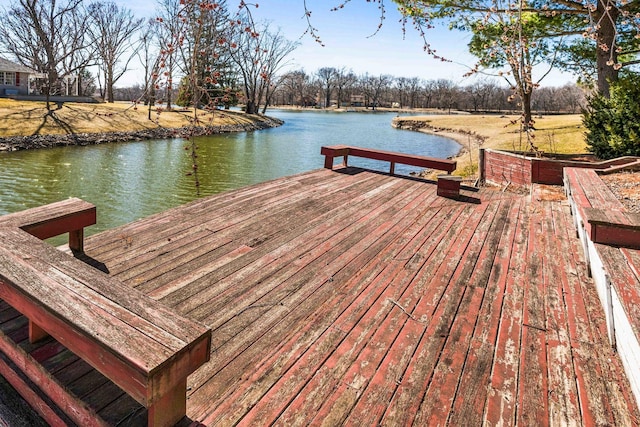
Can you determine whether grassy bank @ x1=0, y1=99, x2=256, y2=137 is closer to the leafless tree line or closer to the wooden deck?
the wooden deck

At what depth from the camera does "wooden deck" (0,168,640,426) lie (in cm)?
215

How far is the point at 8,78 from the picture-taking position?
3375 centimetres

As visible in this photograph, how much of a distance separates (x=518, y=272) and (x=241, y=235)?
299cm

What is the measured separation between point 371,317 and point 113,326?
6.28ft

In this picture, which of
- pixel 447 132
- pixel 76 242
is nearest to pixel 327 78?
pixel 447 132

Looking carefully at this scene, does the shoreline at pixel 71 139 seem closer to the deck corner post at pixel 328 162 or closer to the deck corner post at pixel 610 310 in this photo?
the deck corner post at pixel 328 162

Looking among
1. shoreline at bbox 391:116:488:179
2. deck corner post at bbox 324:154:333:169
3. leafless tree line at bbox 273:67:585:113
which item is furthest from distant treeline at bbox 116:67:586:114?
deck corner post at bbox 324:154:333:169

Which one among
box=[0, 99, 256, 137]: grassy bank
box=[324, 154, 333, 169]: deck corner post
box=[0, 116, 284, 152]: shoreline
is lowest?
box=[324, 154, 333, 169]: deck corner post

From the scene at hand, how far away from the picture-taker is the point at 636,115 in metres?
8.84

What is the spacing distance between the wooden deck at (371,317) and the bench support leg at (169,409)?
178 millimetres

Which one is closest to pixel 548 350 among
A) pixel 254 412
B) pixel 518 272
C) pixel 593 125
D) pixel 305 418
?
pixel 518 272

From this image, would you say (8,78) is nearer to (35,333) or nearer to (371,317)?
(35,333)

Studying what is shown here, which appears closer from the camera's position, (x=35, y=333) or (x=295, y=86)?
(x=35, y=333)

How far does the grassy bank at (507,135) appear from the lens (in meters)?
14.3
